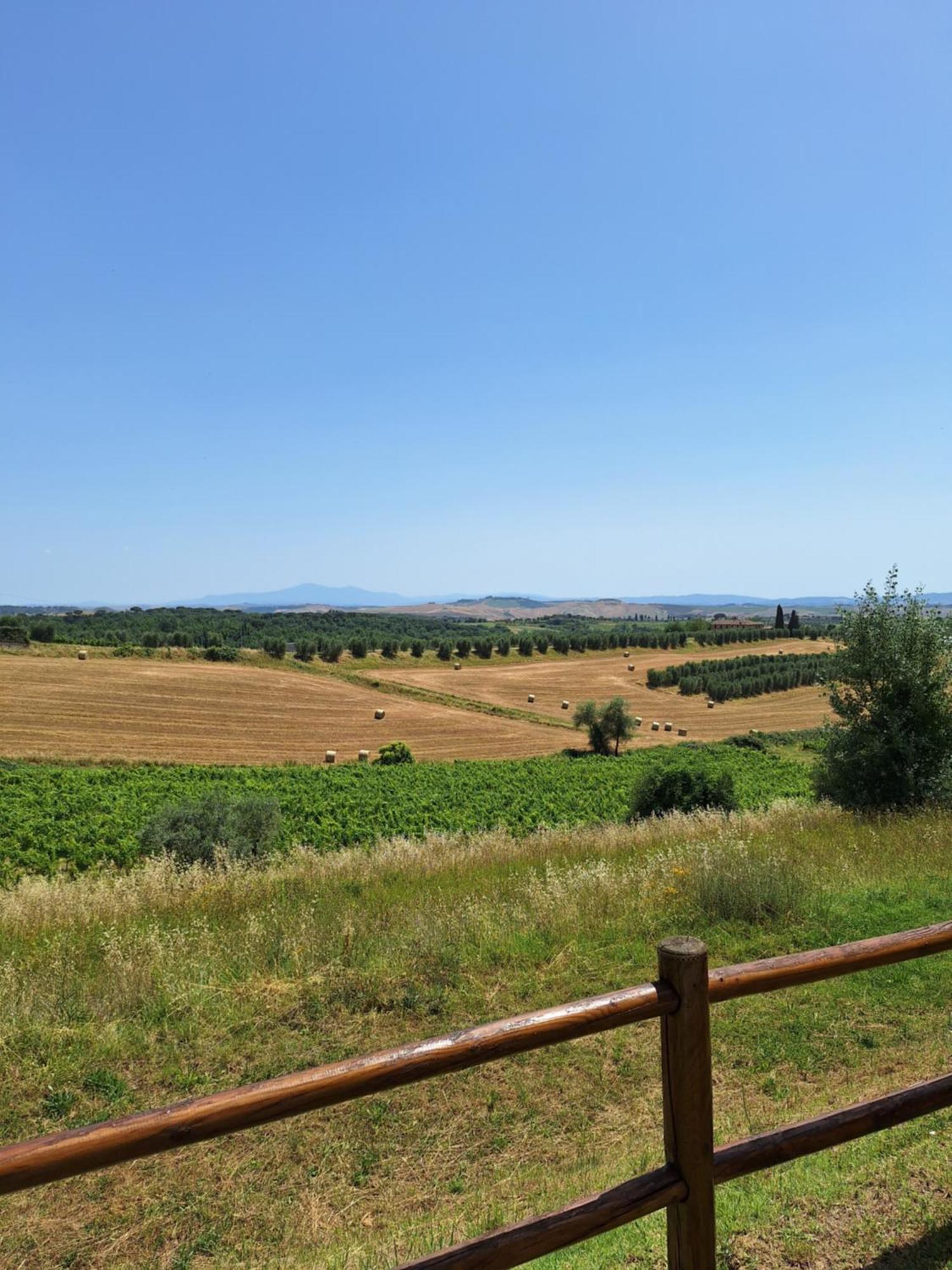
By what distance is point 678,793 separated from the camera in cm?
1980

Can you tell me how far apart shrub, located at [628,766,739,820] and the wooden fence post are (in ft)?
56.8

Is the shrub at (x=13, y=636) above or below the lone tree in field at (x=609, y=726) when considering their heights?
above

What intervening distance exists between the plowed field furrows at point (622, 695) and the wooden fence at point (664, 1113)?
44.9 meters

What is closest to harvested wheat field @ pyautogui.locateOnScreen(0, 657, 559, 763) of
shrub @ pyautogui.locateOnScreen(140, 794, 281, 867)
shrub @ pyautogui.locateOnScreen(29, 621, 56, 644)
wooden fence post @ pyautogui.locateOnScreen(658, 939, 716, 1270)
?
shrub @ pyautogui.locateOnScreen(29, 621, 56, 644)

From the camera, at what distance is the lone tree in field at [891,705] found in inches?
607

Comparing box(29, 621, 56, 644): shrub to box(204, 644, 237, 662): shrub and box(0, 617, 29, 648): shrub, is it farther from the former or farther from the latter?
box(204, 644, 237, 662): shrub

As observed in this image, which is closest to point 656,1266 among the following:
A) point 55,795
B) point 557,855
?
point 557,855

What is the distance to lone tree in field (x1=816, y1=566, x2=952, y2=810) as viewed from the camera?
50.6 ft

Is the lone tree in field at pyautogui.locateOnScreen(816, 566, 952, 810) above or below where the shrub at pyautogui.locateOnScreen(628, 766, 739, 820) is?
above

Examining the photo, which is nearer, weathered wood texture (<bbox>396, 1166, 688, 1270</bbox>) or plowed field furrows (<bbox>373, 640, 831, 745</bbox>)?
weathered wood texture (<bbox>396, 1166, 688, 1270</bbox>)

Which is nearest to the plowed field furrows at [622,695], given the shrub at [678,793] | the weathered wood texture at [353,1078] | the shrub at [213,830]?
the shrub at [678,793]

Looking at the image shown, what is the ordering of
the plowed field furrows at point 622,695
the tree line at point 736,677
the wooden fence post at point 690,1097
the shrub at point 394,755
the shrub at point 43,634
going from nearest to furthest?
the wooden fence post at point 690,1097, the shrub at point 394,755, the shrub at point 43,634, the plowed field furrows at point 622,695, the tree line at point 736,677

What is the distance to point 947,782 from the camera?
1520 centimetres

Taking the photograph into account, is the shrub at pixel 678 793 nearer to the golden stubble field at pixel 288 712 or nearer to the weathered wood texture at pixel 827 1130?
the weathered wood texture at pixel 827 1130
